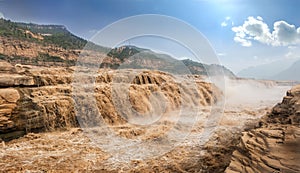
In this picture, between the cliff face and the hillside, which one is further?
the hillside

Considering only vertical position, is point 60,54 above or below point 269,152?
above

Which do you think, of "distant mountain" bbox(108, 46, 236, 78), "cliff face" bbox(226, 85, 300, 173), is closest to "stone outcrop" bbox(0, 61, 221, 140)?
"cliff face" bbox(226, 85, 300, 173)

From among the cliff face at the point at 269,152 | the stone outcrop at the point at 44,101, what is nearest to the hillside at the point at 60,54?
the stone outcrop at the point at 44,101

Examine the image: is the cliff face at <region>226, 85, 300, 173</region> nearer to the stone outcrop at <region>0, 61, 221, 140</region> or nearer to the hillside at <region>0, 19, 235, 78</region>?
the stone outcrop at <region>0, 61, 221, 140</region>

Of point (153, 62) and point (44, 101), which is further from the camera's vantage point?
point (153, 62)

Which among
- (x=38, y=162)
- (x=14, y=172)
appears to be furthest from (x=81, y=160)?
(x=14, y=172)

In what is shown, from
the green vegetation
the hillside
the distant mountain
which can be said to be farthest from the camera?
the green vegetation

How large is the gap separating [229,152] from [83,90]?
26.3ft

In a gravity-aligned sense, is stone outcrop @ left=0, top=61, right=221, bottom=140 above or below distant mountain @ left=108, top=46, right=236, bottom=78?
below

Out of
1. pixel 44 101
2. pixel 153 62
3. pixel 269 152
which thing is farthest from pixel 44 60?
pixel 269 152

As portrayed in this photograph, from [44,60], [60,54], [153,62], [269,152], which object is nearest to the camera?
[269,152]

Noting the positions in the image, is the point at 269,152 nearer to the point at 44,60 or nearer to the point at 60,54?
the point at 44,60

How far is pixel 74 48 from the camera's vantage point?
45938 millimetres

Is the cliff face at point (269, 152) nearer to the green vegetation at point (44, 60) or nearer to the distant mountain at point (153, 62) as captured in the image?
the distant mountain at point (153, 62)
